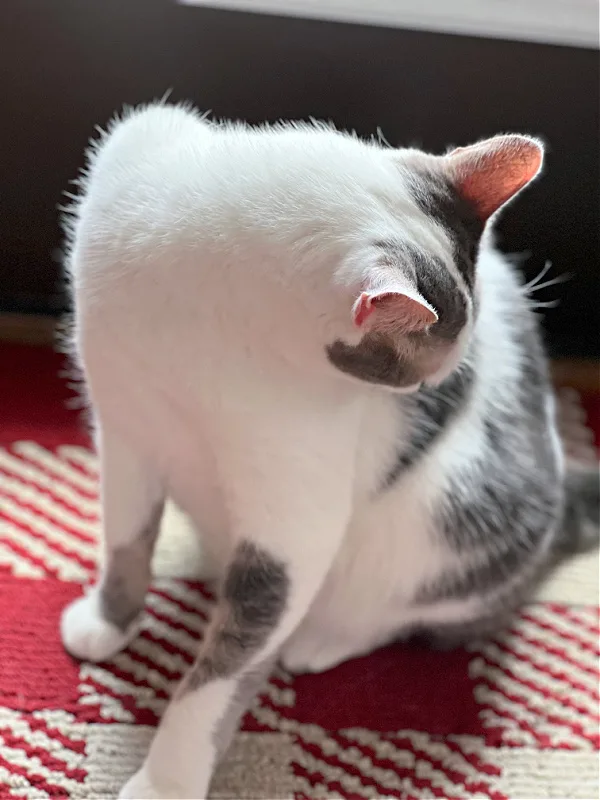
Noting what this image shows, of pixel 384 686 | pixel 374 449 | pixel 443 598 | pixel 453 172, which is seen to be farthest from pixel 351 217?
pixel 384 686

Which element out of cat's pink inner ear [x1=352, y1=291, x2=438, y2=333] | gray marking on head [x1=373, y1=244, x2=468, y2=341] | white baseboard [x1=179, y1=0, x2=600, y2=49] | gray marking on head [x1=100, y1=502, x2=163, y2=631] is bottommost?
gray marking on head [x1=100, y1=502, x2=163, y2=631]

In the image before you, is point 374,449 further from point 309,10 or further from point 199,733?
point 309,10

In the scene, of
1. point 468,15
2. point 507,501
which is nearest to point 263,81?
point 468,15

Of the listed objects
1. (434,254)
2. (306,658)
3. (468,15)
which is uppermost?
(468,15)

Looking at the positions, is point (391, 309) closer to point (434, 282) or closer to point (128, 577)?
point (434, 282)

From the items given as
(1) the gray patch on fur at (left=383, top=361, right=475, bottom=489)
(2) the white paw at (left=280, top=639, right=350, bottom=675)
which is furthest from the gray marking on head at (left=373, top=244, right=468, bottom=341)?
(2) the white paw at (left=280, top=639, right=350, bottom=675)

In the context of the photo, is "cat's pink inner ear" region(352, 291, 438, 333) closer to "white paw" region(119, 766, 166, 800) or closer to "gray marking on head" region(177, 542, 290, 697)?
Result: "gray marking on head" region(177, 542, 290, 697)

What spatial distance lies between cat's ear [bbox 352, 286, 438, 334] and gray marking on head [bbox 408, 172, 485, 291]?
0.39 feet

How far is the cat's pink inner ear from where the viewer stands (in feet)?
1.82

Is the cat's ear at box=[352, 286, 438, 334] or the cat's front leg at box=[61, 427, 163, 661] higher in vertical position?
the cat's ear at box=[352, 286, 438, 334]

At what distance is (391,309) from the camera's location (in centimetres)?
58

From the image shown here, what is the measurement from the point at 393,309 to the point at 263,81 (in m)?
0.69

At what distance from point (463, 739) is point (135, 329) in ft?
2.09

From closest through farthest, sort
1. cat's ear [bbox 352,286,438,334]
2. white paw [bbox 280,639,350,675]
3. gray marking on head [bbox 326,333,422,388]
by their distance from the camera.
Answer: cat's ear [bbox 352,286,438,334] < gray marking on head [bbox 326,333,422,388] < white paw [bbox 280,639,350,675]
